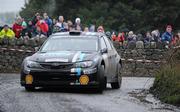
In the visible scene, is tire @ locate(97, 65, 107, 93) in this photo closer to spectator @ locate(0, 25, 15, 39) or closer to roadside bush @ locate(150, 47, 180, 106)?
roadside bush @ locate(150, 47, 180, 106)

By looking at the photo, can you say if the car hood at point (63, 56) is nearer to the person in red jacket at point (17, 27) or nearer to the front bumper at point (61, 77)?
the front bumper at point (61, 77)

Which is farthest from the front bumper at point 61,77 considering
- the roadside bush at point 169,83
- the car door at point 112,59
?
the car door at point 112,59

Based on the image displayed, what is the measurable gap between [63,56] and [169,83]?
268cm

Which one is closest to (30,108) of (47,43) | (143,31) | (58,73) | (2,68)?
(58,73)

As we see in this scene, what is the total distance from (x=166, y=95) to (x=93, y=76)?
2.02 m

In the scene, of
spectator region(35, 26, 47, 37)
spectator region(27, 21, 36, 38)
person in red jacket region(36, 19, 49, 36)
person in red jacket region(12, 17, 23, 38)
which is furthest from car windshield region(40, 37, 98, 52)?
spectator region(27, 21, 36, 38)

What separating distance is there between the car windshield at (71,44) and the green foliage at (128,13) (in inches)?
1013

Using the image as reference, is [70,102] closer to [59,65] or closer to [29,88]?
[59,65]

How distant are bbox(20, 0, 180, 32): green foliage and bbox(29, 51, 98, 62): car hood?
88.5 ft

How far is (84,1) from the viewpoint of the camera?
4597cm

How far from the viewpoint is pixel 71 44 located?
57.2 ft

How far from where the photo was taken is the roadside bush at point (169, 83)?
570 inches

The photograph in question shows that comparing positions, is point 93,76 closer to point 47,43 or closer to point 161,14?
point 47,43

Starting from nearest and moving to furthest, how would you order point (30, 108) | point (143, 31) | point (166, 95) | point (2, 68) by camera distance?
point (30, 108) → point (166, 95) → point (2, 68) → point (143, 31)
